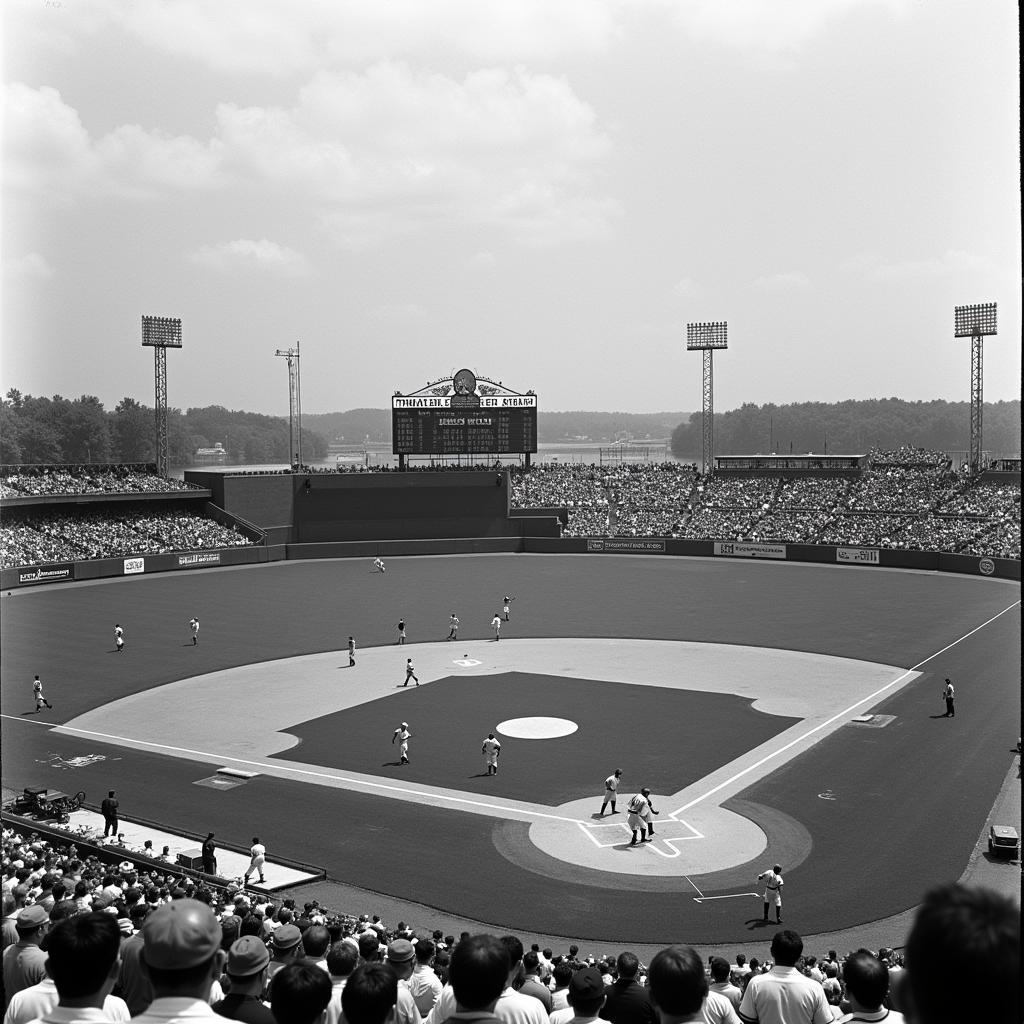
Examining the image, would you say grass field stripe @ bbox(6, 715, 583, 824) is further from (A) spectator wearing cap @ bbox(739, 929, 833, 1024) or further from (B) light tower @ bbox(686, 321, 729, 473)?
(B) light tower @ bbox(686, 321, 729, 473)

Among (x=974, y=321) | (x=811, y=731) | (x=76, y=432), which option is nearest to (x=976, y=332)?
(x=974, y=321)

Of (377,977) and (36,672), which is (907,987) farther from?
(36,672)

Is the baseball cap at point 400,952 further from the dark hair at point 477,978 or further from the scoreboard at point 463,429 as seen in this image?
the scoreboard at point 463,429

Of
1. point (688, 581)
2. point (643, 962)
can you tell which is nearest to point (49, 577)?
point (688, 581)

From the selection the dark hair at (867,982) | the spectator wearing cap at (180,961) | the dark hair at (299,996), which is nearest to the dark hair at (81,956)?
the spectator wearing cap at (180,961)

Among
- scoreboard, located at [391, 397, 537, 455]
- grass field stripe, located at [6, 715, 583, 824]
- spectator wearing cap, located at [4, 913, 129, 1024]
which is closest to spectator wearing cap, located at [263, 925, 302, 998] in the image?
spectator wearing cap, located at [4, 913, 129, 1024]
